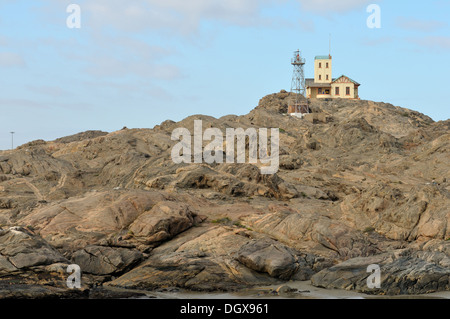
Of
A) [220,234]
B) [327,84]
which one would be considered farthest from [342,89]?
[220,234]

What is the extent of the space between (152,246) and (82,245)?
11.6 ft

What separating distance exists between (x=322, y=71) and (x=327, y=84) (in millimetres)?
3831

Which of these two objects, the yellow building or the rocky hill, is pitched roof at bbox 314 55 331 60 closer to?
the yellow building

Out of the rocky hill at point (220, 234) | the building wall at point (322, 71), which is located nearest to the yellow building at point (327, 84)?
the building wall at point (322, 71)

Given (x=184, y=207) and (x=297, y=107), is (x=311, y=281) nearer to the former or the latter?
(x=184, y=207)

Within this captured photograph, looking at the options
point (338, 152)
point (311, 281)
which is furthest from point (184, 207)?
point (338, 152)

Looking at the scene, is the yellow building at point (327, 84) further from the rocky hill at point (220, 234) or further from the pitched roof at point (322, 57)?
the rocky hill at point (220, 234)

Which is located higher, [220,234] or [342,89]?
[342,89]

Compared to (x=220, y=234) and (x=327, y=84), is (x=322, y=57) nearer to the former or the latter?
(x=327, y=84)

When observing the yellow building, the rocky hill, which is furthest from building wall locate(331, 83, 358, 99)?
the rocky hill

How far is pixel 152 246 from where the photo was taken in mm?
32594

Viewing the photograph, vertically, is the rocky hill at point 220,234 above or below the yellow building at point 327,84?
below

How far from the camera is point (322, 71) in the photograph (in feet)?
438

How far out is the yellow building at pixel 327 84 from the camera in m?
130
